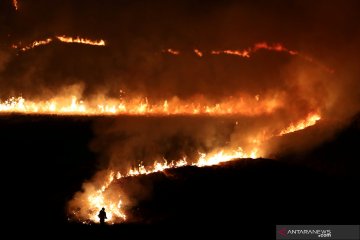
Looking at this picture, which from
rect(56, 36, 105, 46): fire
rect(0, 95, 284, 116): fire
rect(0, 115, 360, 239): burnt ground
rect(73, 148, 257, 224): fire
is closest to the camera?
rect(0, 115, 360, 239): burnt ground

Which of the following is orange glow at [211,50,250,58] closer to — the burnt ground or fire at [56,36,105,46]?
fire at [56,36,105,46]

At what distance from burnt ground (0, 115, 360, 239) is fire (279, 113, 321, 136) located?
290cm

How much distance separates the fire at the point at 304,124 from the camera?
24.5m

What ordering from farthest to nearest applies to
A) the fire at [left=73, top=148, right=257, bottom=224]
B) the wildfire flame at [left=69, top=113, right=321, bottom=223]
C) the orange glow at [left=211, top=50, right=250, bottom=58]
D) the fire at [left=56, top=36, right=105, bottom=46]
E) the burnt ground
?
1. the orange glow at [left=211, top=50, right=250, bottom=58]
2. the fire at [left=56, top=36, right=105, bottom=46]
3. the wildfire flame at [left=69, top=113, right=321, bottom=223]
4. the fire at [left=73, top=148, right=257, bottom=224]
5. the burnt ground

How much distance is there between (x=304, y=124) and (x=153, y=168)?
950 cm

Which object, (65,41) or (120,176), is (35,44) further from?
(120,176)

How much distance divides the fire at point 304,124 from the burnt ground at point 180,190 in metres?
2.90

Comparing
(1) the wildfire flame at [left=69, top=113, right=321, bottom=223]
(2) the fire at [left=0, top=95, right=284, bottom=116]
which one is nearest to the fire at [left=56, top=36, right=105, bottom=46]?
(2) the fire at [left=0, top=95, right=284, bottom=116]

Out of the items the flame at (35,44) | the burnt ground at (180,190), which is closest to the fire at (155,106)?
the flame at (35,44)

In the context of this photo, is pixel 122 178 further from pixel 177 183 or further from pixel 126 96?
pixel 126 96

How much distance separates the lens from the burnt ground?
14.8 m

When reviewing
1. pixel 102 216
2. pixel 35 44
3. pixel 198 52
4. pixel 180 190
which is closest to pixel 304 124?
pixel 198 52

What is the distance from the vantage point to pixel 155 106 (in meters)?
28.0

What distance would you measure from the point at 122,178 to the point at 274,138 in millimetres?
8628
